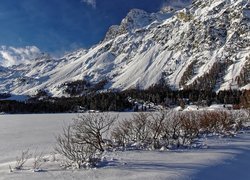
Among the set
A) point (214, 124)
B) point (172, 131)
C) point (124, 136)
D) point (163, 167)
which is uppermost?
point (214, 124)

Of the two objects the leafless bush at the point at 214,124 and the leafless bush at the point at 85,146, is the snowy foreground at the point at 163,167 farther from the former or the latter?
the leafless bush at the point at 214,124

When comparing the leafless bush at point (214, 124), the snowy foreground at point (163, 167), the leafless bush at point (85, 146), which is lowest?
the snowy foreground at point (163, 167)

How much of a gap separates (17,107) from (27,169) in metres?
162

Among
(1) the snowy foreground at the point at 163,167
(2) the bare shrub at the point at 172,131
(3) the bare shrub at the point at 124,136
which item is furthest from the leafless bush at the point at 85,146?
(2) the bare shrub at the point at 172,131

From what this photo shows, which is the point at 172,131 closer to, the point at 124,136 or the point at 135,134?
the point at 135,134

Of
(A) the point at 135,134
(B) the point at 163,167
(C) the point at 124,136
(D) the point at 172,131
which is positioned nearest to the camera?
(B) the point at 163,167

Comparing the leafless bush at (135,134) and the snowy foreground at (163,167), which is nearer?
the snowy foreground at (163,167)

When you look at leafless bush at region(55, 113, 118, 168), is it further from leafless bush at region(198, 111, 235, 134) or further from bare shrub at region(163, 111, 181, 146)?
leafless bush at region(198, 111, 235, 134)

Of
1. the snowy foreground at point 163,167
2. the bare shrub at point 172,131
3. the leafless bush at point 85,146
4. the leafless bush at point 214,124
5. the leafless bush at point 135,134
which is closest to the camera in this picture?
the snowy foreground at point 163,167

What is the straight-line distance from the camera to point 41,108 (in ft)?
537

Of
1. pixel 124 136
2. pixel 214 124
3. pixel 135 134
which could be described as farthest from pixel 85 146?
pixel 214 124

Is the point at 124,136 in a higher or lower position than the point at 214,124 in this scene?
lower

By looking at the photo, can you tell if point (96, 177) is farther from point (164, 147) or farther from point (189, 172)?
point (164, 147)

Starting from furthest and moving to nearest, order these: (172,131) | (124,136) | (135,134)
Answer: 1. (172,131)
2. (135,134)
3. (124,136)
